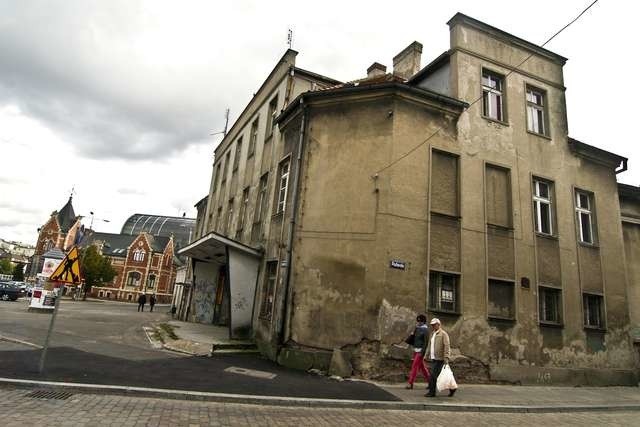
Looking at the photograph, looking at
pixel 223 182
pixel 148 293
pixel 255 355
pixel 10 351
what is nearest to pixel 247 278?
pixel 255 355

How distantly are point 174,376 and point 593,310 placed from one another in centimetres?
1317

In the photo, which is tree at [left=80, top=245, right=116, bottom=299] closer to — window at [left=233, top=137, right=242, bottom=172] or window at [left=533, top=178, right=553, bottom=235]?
window at [left=233, top=137, right=242, bottom=172]

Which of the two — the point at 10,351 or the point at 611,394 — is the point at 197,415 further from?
the point at 611,394

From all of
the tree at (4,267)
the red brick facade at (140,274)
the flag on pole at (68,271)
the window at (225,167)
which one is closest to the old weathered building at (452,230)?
the flag on pole at (68,271)

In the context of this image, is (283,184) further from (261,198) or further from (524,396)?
(524,396)

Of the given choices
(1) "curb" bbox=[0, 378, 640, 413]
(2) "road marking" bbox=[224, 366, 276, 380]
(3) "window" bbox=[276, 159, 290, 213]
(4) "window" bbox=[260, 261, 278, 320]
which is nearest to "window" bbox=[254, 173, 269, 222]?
(3) "window" bbox=[276, 159, 290, 213]

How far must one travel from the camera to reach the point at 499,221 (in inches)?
499

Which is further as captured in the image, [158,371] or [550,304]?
[550,304]

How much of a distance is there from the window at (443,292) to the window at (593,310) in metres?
5.06

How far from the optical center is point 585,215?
14469 millimetres

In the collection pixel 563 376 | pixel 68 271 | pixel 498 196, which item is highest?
pixel 498 196

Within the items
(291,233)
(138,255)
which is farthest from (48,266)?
(138,255)

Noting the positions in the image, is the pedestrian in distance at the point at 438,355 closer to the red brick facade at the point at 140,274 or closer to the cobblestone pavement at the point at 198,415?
the cobblestone pavement at the point at 198,415

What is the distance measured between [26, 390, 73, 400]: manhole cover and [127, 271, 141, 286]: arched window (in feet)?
227
